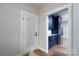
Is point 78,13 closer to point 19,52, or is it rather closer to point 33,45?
point 33,45

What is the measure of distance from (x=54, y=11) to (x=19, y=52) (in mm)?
782

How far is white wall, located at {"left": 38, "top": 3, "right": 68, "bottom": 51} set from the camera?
1.43 metres

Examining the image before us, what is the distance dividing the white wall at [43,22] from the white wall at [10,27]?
0.13 meters

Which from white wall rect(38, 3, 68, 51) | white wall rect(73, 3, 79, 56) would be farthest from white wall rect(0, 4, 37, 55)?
white wall rect(73, 3, 79, 56)

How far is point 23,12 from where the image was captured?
1.42 metres

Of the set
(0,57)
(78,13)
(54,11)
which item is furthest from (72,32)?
(0,57)

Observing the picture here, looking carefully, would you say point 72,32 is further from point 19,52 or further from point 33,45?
point 19,52

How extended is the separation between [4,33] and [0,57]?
0.35 metres

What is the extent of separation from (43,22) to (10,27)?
487 mm

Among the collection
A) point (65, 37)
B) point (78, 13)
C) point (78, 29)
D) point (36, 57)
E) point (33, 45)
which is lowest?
point (36, 57)

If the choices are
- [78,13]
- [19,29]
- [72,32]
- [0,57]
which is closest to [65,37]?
[72,32]

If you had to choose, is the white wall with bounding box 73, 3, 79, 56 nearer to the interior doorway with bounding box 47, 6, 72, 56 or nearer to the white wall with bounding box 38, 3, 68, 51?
the interior doorway with bounding box 47, 6, 72, 56

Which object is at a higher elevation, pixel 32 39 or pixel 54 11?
pixel 54 11

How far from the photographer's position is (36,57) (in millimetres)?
1421
